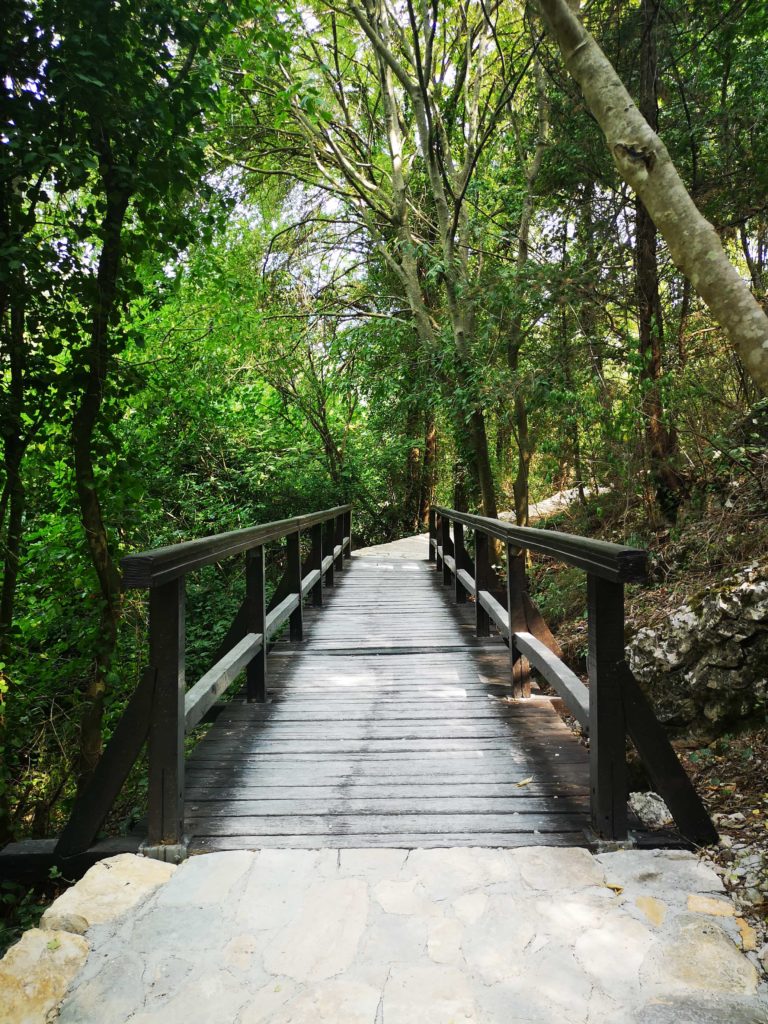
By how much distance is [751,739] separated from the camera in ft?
11.5

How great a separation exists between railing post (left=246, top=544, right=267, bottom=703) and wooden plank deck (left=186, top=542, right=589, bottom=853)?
0.39 feet

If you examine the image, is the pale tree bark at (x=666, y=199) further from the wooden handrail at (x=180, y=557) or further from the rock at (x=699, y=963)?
the wooden handrail at (x=180, y=557)

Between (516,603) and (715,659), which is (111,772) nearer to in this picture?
(516,603)

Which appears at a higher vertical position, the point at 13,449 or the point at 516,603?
the point at 13,449

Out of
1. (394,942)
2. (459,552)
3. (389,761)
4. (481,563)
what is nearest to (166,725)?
(394,942)

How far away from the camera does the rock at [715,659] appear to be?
3863 mm

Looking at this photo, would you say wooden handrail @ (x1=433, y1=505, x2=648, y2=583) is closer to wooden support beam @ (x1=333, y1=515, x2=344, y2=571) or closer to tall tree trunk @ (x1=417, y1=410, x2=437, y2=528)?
wooden support beam @ (x1=333, y1=515, x2=344, y2=571)

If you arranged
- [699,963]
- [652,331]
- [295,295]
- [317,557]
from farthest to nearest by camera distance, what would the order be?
[295,295], [317,557], [652,331], [699,963]

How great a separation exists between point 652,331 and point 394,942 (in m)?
5.56

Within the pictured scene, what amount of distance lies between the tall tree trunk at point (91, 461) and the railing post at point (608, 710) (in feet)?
8.53

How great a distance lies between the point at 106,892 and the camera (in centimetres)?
209

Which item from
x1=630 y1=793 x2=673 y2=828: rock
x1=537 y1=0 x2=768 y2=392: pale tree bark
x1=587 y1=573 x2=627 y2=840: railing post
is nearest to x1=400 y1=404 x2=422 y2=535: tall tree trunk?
x1=537 y1=0 x2=768 y2=392: pale tree bark

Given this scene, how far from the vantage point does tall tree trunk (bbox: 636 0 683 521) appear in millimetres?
6051

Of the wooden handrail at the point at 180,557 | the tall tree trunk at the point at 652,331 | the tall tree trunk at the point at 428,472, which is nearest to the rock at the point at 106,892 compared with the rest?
the wooden handrail at the point at 180,557
